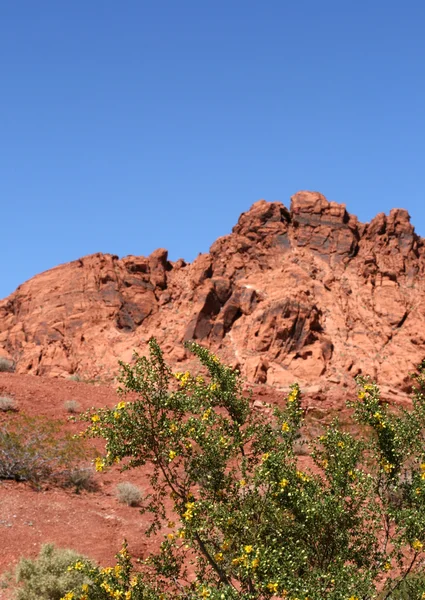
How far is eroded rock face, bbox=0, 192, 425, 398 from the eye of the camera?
120 feet

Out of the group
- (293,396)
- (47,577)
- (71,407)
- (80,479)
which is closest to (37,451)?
(80,479)

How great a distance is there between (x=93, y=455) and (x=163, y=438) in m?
15.4

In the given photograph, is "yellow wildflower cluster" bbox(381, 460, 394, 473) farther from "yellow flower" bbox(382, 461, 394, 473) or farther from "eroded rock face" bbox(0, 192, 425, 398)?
"eroded rock face" bbox(0, 192, 425, 398)

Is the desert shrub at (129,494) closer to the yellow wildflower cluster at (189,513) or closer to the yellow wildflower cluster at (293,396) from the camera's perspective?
the yellow wildflower cluster at (293,396)

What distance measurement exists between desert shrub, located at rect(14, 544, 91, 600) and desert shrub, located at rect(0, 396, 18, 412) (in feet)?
40.2

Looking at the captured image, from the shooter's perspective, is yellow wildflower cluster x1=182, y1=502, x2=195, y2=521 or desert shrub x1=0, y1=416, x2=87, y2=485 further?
desert shrub x1=0, y1=416, x2=87, y2=485

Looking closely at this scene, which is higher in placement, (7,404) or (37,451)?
(7,404)

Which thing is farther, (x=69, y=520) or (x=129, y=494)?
(x=129, y=494)

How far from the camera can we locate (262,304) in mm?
38812

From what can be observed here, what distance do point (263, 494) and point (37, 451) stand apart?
14.7m

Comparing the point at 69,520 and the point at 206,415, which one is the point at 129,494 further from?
the point at 206,415

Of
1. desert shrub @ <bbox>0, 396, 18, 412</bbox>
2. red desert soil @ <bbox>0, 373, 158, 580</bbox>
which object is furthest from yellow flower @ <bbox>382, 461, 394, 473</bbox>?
desert shrub @ <bbox>0, 396, 18, 412</bbox>

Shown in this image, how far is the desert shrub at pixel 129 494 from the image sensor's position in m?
18.6

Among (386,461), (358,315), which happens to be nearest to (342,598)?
(386,461)
